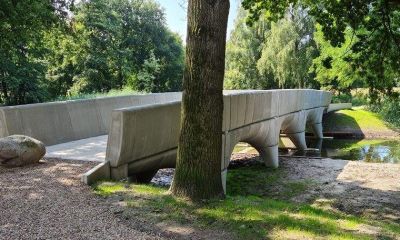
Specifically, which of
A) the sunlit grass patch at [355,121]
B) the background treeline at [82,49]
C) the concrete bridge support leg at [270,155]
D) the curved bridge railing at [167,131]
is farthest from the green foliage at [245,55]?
the concrete bridge support leg at [270,155]

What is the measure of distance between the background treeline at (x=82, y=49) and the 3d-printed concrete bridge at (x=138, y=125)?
4783 mm

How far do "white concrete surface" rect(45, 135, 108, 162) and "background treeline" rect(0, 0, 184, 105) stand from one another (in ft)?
19.3

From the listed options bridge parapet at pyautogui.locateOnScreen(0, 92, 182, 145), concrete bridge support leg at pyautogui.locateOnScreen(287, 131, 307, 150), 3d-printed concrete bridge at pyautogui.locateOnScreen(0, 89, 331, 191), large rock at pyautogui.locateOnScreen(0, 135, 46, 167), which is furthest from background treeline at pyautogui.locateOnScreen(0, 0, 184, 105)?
concrete bridge support leg at pyautogui.locateOnScreen(287, 131, 307, 150)

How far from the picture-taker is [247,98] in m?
13.4

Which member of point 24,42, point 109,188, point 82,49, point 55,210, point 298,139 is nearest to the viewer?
point 55,210

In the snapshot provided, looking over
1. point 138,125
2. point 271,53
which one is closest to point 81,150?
point 138,125

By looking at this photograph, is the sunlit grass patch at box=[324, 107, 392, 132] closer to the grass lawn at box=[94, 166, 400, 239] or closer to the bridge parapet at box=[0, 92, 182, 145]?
the bridge parapet at box=[0, 92, 182, 145]

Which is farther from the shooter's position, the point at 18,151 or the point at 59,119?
the point at 59,119

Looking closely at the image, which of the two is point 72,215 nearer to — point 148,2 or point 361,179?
point 361,179

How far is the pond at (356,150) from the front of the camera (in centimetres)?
2327

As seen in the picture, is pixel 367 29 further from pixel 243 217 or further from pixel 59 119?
pixel 59 119

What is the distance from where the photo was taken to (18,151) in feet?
27.9

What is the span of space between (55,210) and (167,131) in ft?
13.4

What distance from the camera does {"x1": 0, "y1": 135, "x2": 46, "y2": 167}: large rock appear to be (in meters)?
8.47
